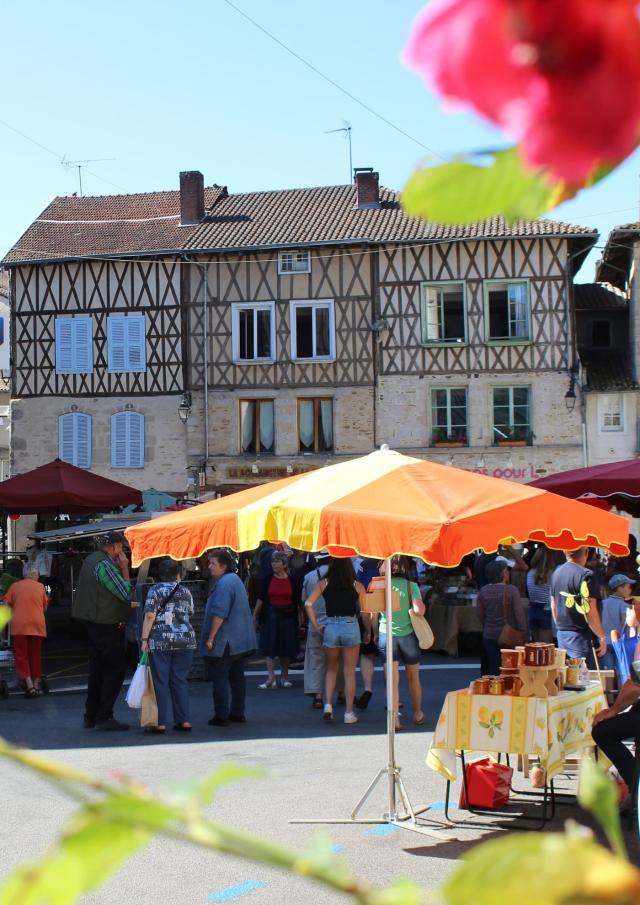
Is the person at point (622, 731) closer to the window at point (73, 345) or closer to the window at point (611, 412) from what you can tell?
the window at point (611, 412)

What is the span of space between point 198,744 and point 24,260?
25.1 meters

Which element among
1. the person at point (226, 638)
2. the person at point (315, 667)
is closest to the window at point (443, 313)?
the person at point (315, 667)

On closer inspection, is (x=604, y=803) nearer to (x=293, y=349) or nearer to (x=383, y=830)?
(x=383, y=830)

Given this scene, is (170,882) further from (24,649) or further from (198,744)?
(24,649)

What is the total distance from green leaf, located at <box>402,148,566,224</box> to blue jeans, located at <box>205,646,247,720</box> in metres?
10.8

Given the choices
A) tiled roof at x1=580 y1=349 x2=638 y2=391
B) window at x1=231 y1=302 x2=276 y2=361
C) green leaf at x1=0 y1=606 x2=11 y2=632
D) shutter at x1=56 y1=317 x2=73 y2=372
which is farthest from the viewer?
shutter at x1=56 y1=317 x2=73 y2=372

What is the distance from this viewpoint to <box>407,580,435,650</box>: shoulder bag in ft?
34.3

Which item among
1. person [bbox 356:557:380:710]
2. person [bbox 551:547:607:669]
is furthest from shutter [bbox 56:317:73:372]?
person [bbox 551:547:607:669]

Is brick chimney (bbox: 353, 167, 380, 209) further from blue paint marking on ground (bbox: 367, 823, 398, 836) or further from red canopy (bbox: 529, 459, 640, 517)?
blue paint marking on ground (bbox: 367, 823, 398, 836)

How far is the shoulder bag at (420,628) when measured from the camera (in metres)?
10.5

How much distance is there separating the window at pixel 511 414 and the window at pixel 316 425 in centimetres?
429

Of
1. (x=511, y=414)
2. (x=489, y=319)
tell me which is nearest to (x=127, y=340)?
(x=489, y=319)

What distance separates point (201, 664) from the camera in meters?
15.4

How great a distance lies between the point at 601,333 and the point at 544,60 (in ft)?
118
